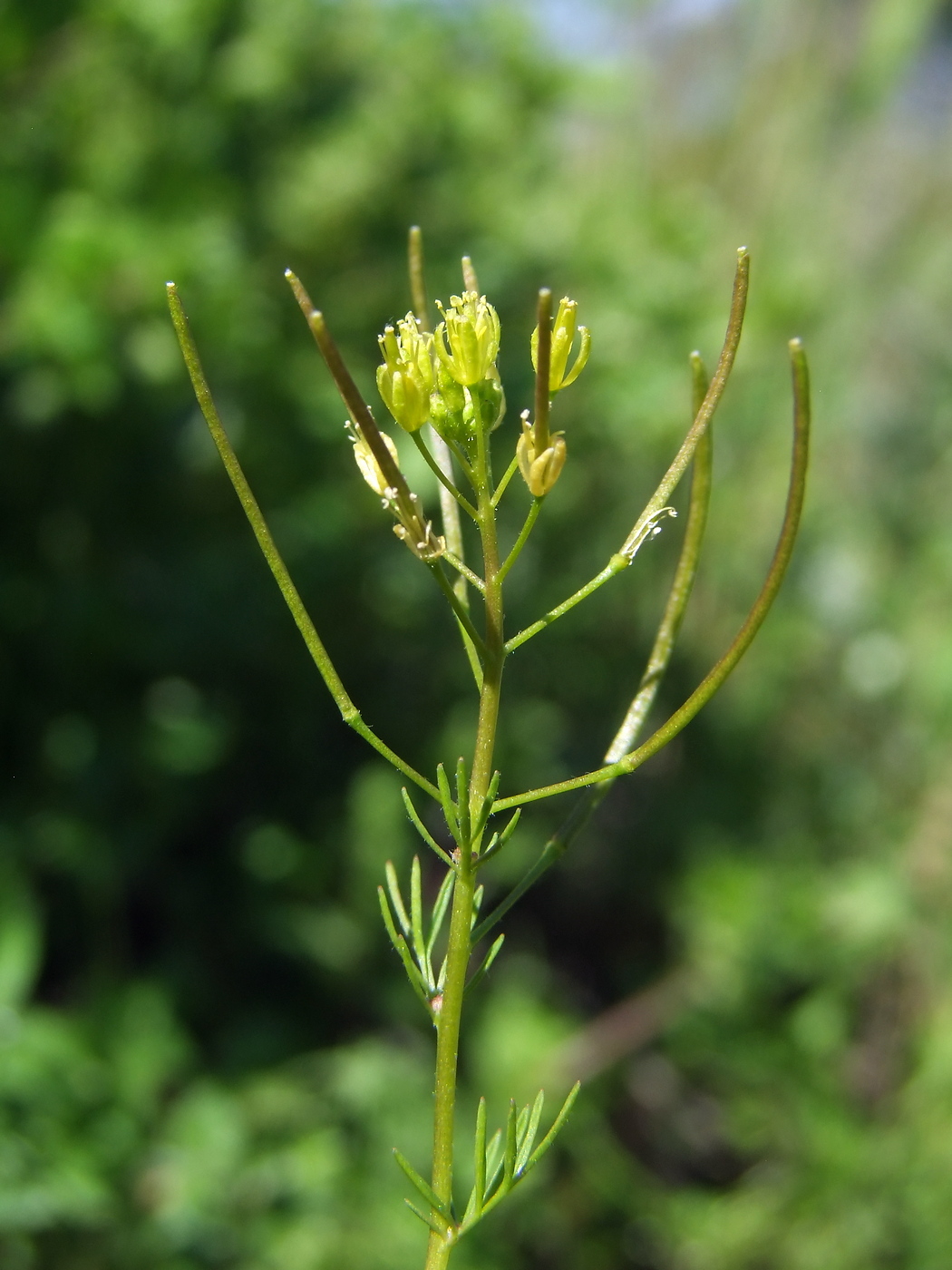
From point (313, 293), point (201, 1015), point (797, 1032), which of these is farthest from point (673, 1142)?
point (313, 293)

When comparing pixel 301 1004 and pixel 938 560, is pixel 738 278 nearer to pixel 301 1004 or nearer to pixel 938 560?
pixel 301 1004

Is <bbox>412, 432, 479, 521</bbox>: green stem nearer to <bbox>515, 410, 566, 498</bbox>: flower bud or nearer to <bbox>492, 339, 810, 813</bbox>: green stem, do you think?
<bbox>515, 410, 566, 498</bbox>: flower bud

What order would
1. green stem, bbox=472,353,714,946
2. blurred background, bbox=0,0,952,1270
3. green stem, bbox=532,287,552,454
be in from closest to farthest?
green stem, bbox=532,287,552,454
green stem, bbox=472,353,714,946
blurred background, bbox=0,0,952,1270

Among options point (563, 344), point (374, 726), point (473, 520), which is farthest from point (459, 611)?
point (374, 726)

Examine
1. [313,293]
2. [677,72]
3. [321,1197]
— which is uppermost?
[677,72]

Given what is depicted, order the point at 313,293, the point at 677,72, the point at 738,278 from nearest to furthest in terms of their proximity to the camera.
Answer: the point at 738,278 → the point at 313,293 → the point at 677,72

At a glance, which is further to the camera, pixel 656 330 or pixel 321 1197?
pixel 656 330

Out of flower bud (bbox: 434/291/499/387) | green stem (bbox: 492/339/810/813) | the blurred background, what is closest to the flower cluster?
flower bud (bbox: 434/291/499/387)
